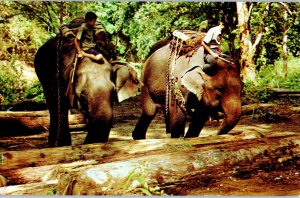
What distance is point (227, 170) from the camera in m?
2.87

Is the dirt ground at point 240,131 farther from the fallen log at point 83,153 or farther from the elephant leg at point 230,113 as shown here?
the fallen log at point 83,153

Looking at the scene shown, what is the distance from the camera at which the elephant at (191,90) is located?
3.48m

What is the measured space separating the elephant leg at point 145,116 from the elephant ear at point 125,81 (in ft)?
2.30

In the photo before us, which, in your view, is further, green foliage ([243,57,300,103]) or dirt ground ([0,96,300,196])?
green foliage ([243,57,300,103])

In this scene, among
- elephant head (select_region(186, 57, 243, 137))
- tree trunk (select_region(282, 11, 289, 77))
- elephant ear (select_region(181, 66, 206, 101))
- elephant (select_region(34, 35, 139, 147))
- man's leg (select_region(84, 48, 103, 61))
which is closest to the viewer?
elephant (select_region(34, 35, 139, 147))

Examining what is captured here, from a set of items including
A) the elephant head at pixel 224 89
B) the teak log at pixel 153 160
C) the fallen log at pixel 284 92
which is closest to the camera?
Result: the teak log at pixel 153 160

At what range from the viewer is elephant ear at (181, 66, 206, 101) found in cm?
353

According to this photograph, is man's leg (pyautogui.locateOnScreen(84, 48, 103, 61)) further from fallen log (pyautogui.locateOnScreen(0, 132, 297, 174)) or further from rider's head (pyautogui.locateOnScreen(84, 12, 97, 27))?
fallen log (pyautogui.locateOnScreen(0, 132, 297, 174))

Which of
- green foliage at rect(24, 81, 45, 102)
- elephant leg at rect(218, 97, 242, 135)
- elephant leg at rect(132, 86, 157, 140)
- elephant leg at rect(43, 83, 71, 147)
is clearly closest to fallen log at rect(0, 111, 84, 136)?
elephant leg at rect(43, 83, 71, 147)

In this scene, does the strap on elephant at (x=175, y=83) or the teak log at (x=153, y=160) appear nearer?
the teak log at (x=153, y=160)

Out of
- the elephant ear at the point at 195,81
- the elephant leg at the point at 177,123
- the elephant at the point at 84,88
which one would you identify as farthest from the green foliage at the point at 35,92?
the elephant ear at the point at 195,81

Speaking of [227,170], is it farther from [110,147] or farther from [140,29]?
[140,29]

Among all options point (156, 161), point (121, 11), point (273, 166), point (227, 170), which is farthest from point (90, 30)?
point (273, 166)

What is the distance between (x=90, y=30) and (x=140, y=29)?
4.59 feet
